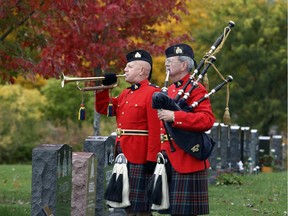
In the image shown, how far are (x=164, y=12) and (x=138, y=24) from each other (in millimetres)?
616

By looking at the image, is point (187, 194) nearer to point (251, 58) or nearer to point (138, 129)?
point (138, 129)

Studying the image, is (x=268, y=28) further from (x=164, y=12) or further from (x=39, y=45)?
(x=39, y=45)

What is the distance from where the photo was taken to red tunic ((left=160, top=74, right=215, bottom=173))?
7859 mm

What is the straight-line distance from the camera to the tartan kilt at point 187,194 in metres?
8.03

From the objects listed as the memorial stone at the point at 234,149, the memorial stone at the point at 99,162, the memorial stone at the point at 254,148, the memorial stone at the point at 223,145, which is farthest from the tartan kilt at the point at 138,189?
the memorial stone at the point at 254,148

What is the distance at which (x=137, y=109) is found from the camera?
9.05 metres

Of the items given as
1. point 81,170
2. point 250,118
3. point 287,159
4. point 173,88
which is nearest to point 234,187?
point 81,170

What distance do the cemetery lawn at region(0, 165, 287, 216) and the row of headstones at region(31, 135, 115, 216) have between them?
3.81ft

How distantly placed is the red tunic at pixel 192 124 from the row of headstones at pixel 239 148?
9977mm

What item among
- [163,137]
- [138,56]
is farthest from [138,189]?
[138,56]

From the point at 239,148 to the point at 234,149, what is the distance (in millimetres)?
728

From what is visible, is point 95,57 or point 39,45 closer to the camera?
point 39,45

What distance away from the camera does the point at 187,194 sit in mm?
8031

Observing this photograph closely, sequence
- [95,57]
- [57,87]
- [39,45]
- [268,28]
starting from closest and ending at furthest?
[39,45] < [95,57] < [57,87] < [268,28]
